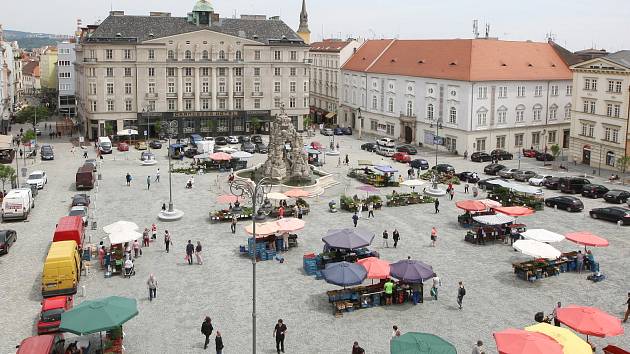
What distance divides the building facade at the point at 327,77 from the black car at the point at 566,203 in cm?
5810

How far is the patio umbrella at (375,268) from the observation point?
29822mm

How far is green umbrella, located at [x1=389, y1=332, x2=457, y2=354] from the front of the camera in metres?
A: 21.5

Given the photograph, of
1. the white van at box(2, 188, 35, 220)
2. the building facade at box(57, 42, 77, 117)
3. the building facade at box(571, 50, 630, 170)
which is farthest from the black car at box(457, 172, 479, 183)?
the building facade at box(57, 42, 77, 117)

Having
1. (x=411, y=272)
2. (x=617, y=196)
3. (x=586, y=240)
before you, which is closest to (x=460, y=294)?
(x=411, y=272)

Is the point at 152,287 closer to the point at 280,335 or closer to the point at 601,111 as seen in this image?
the point at 280,335

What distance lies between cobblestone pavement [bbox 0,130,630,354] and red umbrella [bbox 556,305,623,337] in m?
1.72

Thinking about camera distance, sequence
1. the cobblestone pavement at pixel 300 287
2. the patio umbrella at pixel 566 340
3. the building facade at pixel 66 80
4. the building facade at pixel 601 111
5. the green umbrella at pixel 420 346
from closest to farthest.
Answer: the patio umbrella at pixel 566 340 < the green umbrella at pixel 420 346 < the cobblestone pavement at pixel 300 287 < the building facade at pixel 601 111 < the building facade at pixel 66 80

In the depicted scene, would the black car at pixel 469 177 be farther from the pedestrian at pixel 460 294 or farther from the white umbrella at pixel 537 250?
the pedestrian at pixel 460 294

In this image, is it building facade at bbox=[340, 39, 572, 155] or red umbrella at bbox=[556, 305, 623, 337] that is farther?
building facade at bbox=[340, 39, 572, 155]

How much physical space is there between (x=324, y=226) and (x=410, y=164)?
27.3 m

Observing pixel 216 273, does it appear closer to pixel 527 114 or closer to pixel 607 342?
pixel 607 342

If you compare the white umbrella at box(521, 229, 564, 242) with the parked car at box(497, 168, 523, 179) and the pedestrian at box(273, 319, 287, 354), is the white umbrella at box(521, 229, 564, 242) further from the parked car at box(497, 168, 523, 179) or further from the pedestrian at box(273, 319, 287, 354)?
the parked car at box(497, 168, 523, 179)

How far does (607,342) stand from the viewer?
1009 inches

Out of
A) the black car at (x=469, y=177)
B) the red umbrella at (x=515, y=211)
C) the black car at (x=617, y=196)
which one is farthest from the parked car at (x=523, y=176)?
the red umbrella at (x=515, y=211)
